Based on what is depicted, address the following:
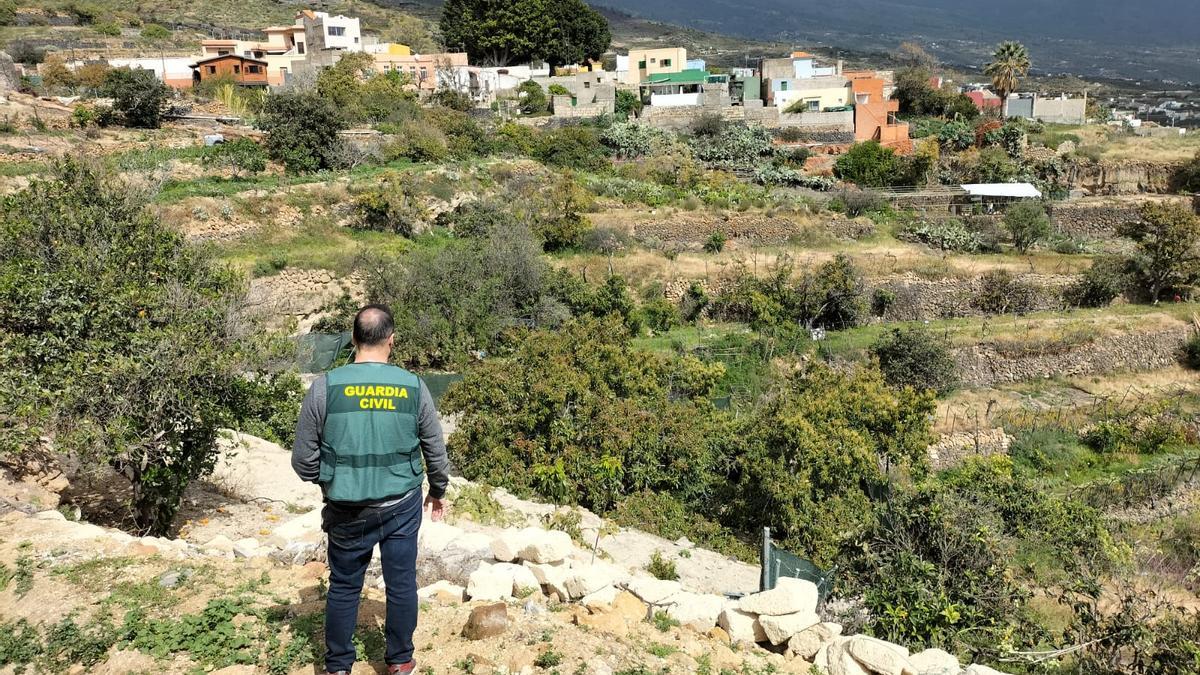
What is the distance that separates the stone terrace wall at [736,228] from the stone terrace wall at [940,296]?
471cm

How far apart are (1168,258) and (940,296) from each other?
22.1 ft

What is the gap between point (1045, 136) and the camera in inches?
1489

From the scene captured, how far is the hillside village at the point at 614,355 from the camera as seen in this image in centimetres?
543

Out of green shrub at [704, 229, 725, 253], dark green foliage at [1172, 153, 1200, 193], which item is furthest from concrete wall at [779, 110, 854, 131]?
green shrub at [704, 229, 725, 253]

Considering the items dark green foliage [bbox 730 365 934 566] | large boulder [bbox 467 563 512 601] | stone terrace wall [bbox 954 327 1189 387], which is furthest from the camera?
stone terrace wall [bbox 954 327 1189 387]

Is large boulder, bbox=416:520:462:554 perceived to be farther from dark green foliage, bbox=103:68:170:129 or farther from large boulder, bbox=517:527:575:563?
dark green foliage, bbox=103:68:170:129

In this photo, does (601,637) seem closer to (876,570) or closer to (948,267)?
(876,570)

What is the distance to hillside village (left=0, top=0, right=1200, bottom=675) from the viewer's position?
5434mm

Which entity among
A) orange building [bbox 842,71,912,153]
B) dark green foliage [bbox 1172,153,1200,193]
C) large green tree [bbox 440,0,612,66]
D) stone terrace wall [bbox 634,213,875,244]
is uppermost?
large green tree [bbox 440,0,612,66]

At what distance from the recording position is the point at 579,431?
12.2m

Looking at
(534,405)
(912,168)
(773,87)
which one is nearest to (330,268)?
(534,405)

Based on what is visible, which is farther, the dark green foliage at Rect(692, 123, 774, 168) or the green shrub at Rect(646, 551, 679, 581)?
the dark green foliage at Rect(692, 123, 774, 168)

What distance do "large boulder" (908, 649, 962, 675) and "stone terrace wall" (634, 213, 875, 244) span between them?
22.5 m

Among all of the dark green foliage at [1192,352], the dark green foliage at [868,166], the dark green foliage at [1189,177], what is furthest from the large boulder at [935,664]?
the dark green foliage at [1189,177]
